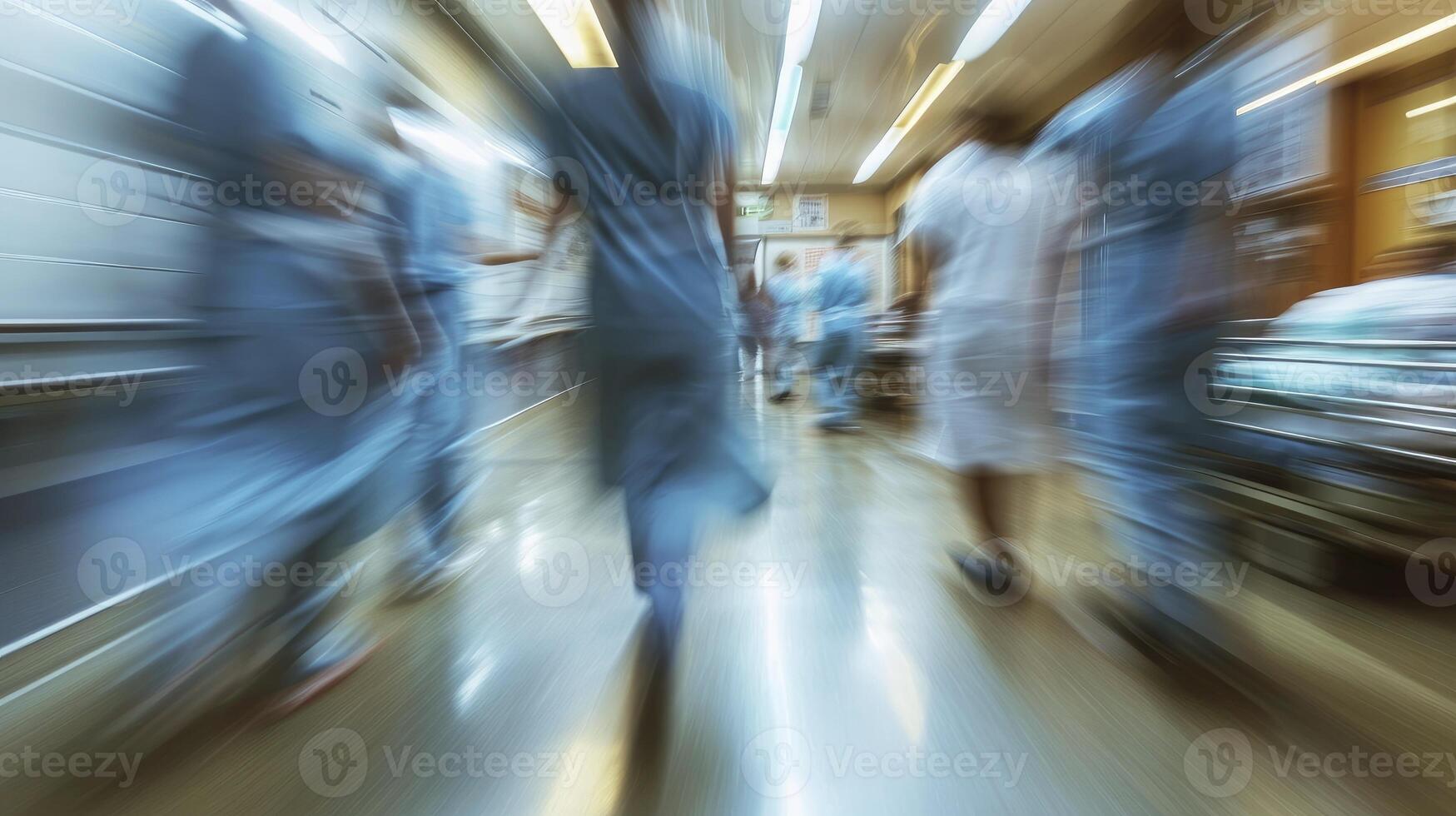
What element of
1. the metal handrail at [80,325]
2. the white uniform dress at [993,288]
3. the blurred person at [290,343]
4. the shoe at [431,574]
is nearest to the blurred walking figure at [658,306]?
the blurred person at [290,343]

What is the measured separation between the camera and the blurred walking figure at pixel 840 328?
13.8ft

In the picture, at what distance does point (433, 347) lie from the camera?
5.12ft

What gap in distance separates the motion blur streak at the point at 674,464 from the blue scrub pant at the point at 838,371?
2142 mm

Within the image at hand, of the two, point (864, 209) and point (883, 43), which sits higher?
point (883, 43)

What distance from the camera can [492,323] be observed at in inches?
143

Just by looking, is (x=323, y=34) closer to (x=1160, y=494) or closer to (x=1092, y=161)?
(x=1092, y=161)

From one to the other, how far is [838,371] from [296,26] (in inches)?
135

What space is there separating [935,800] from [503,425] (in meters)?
4.65

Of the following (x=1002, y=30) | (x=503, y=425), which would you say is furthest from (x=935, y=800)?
(x=1002, y=30)

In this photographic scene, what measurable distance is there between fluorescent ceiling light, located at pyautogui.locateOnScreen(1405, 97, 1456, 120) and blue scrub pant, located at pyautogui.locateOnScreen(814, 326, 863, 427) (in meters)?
4.36

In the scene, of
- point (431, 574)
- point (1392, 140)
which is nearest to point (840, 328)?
point (431, 574)

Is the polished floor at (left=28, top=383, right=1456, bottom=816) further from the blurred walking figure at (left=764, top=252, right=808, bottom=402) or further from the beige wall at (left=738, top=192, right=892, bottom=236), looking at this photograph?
the beige wall at (left=738, top=192, right=892, bottom=236)

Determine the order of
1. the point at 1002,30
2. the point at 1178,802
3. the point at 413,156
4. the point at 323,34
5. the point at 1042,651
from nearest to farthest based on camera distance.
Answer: the point at 1178,802 → the point at 1042,651 → the point at 413,156 → the point at 323,34 → the point at 1002,30

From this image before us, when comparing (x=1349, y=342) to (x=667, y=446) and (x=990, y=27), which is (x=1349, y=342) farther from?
(x=990, y=27)
